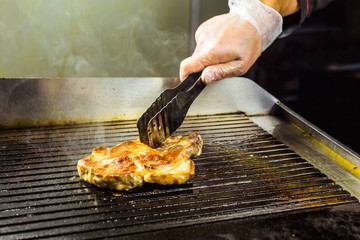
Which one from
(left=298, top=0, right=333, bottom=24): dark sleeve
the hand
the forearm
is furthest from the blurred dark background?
the hand

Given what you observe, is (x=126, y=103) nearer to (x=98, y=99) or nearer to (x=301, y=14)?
(x=98, y=99)

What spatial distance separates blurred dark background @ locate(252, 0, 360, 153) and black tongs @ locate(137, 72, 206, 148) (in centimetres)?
315

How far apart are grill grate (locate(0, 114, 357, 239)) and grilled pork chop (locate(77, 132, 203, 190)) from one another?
7 centimetres

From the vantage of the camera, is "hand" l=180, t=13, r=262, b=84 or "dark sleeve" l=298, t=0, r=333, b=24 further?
"dark sleeve" l=298, t=0, r=333, b=24

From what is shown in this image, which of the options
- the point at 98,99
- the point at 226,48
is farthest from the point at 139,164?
the point at 98,99

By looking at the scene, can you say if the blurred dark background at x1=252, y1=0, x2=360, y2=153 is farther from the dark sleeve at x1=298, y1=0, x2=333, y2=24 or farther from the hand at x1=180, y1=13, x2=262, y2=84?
the hand at x1=180, y1=13, x2=262, y2=84

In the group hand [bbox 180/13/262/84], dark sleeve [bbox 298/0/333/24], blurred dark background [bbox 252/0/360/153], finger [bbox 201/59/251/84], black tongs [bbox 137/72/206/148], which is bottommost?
blurred dark background [bbox 252/0/360/153]

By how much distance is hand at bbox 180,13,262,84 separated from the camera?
264 cm

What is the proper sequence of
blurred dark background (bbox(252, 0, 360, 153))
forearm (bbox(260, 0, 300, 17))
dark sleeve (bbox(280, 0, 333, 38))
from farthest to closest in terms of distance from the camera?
blurred dark background (bbox(252, 0, 360, 153)) → dark sleeve (bbox(280, 0, 333, 38)) → forearm (bbox(260, 0, 300, 17))

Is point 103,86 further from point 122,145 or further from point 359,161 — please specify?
point 359,161

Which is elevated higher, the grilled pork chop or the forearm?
the forearm

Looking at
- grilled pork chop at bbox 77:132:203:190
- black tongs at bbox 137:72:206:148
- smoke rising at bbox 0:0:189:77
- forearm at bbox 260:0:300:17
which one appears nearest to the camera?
grilled pork chop at bbox 77:132:203:190

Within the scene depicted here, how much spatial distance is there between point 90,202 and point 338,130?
460 centimetres

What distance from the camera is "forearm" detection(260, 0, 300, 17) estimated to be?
289 centimetres
